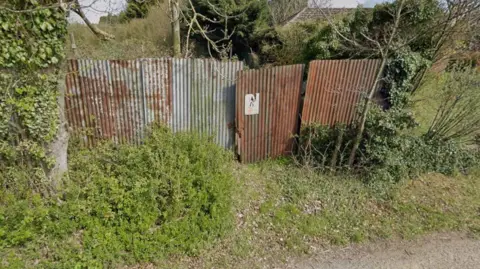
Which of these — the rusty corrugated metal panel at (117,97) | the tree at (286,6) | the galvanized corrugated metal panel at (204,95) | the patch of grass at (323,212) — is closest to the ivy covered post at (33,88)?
the rusty corrugated metal panel at (117,97)

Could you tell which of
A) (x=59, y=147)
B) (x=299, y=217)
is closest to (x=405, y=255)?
(x=299, y=217)

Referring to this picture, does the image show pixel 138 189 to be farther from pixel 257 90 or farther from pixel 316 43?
pixel 316 43

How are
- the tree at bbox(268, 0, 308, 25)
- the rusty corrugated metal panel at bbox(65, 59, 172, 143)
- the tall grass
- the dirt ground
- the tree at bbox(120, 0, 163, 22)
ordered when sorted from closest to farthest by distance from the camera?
the dirt ground
the rusty corrugated metal panel at bbox(65, 59, 172, 143)
the tall grass
the tree at bbox(120, 0, 163, 22)
the tree at bbox(268, 0, 308, 25)

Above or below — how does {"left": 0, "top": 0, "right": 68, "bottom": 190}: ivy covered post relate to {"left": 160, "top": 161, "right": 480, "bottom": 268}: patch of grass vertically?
above

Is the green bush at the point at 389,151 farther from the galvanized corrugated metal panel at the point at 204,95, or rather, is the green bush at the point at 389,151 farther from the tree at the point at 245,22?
the tree at the point at 245,22

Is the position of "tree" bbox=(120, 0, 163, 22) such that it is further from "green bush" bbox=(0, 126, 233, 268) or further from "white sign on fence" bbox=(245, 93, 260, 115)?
"green bush" bbox=(0, 126, 233, 268)

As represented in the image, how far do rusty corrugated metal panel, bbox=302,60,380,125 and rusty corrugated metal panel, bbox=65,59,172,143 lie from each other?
3.16 metres

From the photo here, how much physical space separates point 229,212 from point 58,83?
3211 millimetres

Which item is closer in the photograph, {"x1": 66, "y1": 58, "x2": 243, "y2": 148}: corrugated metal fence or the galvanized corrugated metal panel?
{"x1": 66, "y1": 58, "x2": 243, "y2": 148}: corrugated metal fence

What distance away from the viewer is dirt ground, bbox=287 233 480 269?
3.30 meters

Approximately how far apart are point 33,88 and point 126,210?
2079 millimetres

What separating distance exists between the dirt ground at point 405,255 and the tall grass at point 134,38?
970 centimetres

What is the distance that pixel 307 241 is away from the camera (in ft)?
12.0

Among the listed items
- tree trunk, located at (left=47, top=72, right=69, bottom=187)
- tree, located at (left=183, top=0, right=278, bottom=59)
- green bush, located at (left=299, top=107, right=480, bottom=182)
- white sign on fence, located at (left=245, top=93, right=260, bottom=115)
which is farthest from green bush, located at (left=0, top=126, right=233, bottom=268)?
tree, located at (left=183, top=0, right=278, bottom=59)
